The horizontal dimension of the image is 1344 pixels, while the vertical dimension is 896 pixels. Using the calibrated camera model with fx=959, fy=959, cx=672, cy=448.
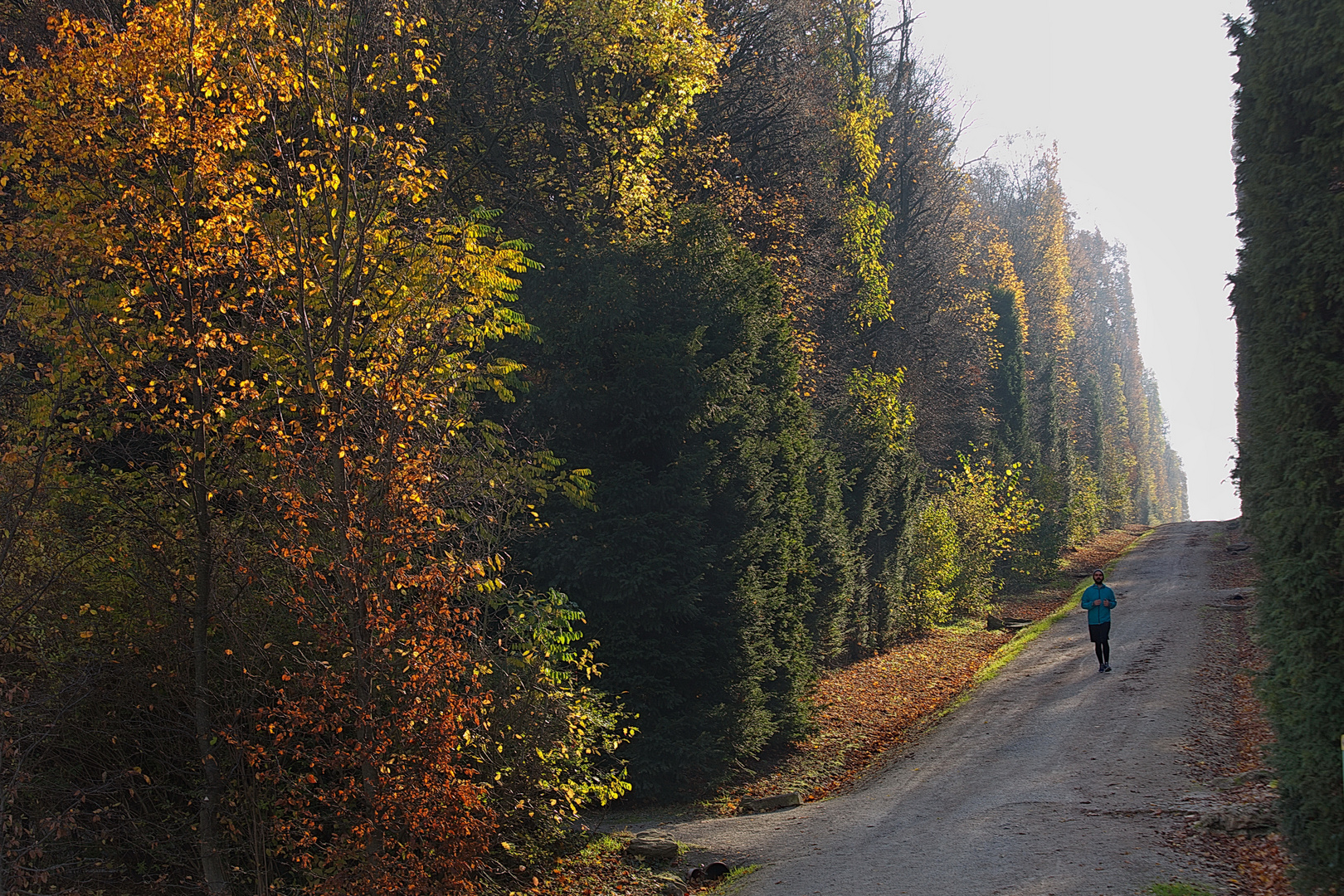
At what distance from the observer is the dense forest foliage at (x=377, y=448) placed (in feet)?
23.1

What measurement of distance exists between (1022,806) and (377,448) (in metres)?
8.11

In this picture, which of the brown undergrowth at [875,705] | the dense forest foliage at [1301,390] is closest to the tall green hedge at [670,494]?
the brown undergrowth at [875,705]

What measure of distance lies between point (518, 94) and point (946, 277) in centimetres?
2156

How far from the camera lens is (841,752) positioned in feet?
51.9

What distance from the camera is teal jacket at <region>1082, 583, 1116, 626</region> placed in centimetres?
1725

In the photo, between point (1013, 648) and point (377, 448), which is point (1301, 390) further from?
point (1013, 648)

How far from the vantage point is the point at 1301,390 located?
655 centimetres

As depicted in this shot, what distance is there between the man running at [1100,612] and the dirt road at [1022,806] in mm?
377

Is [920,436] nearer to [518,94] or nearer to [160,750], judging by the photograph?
[518,94]

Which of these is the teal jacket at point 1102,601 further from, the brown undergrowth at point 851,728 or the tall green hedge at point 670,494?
the tall green hedge at point 670,494

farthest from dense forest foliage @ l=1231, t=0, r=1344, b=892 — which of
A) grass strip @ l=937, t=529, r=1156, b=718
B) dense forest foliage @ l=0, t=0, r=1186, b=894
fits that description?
grass strip @ l=937, t=529, r=1156, b=718

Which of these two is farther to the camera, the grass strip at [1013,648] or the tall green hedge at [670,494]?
the grass strip at [1013,648]

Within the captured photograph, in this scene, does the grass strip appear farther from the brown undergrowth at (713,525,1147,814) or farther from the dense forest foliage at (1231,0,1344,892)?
the dense forest foliage at (1231,0,1344,892)

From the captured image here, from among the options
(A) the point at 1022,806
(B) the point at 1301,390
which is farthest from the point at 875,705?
(B) the point at 1301,390
